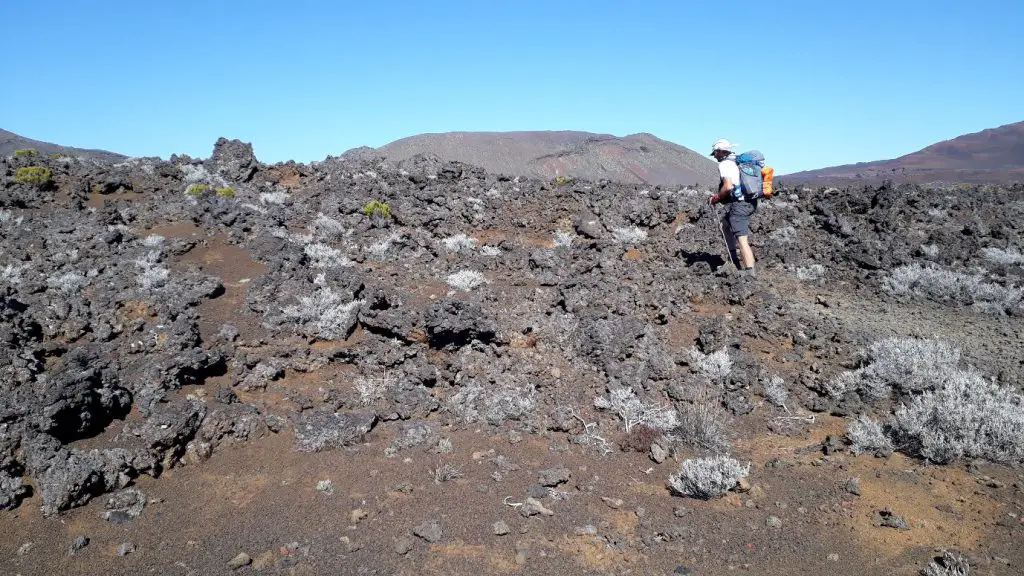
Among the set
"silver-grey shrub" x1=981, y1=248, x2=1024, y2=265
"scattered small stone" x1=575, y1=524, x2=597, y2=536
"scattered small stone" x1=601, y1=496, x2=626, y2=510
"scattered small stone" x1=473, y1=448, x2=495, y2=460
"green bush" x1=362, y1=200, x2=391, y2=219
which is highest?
"green bush" x1=362, y1=200, x2=391, y2=219

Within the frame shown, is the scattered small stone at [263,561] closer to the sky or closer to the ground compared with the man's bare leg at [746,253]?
closer to the ground

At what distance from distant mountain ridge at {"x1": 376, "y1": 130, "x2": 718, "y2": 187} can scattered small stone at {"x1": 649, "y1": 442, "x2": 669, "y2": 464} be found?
25.9 meters

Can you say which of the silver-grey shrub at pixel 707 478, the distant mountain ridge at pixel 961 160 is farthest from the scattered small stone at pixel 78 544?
the distant mountain ridge at pixel 961 160

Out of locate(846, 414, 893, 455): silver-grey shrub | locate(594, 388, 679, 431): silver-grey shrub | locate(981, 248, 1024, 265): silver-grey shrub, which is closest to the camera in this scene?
locate(846, 414, 893, 455): silver-grey shrub

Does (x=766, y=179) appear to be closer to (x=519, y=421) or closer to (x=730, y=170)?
(x=730, y=170)

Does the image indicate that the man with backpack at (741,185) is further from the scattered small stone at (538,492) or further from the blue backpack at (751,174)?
the scattered small stone at (538,492)

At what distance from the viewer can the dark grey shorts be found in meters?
7.17

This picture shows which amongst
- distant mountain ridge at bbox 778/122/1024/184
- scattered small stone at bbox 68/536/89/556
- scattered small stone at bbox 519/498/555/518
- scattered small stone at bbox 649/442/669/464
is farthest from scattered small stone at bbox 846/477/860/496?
distant mountain ridge at bbox 778/122/1024/184

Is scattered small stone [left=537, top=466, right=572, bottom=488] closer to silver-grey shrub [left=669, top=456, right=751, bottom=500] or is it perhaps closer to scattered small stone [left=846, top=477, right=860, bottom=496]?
silver-grey shrub [left=669, top=456, right=751, bottom=500]

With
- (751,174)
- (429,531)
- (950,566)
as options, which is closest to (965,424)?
(950,566)

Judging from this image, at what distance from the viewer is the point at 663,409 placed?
4609mm

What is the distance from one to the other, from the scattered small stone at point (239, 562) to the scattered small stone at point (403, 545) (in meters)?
0.75

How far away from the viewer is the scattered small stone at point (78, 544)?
3.09 metres

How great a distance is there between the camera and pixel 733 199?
7160 millimetres
